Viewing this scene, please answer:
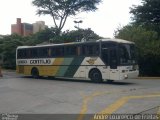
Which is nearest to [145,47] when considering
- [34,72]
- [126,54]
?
[126,54]

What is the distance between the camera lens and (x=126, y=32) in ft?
97.9

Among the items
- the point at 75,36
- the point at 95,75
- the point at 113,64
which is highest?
the point at 75,36

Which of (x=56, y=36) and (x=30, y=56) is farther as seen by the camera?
(x=56, y=36)

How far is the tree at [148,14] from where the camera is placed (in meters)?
34.0

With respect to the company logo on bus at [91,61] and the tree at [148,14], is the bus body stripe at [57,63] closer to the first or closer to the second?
the company logo on bus at [91,61]

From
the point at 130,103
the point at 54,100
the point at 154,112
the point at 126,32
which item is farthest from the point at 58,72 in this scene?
the point at 154,112

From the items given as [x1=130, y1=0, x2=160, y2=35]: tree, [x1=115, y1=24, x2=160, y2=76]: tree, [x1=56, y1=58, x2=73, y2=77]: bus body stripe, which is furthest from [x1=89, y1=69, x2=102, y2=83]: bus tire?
[x1=130, y1=0, x2=160, y2=35]: tree

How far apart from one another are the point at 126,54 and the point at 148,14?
14865 mm

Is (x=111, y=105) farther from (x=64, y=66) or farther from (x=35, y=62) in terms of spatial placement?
(x=35, y=62)

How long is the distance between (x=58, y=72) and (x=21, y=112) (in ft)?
44.5

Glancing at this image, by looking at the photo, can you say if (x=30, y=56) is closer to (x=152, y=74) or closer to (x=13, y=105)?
(x=152, y=74)

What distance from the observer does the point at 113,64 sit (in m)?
20.7

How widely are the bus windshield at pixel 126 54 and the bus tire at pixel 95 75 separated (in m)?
1.99

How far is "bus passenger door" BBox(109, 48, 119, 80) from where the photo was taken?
2051 cm
